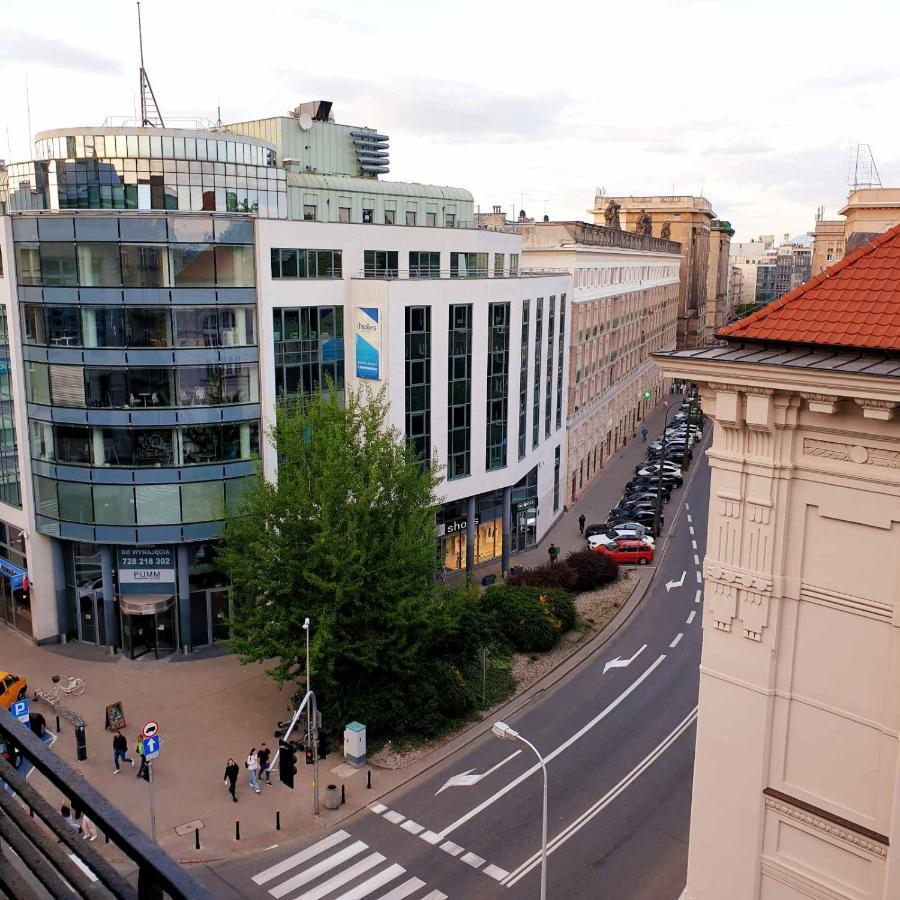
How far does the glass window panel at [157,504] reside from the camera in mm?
34531

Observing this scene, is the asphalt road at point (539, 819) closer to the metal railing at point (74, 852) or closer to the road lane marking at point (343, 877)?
the road lane marking at point (343, 877)

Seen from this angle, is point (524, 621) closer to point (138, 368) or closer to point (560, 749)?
point (560, 749)

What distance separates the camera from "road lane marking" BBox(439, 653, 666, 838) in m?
25.1

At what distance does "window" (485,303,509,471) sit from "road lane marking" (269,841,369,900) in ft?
77.2

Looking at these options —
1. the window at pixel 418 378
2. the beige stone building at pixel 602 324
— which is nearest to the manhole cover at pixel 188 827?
the window at pixel 418 378

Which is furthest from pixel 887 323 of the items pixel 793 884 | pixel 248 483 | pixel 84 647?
pixel 84 647

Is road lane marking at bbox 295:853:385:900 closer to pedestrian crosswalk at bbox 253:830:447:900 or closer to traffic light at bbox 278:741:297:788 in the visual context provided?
pedestrian crosswalk at bbox 253:830:447:900

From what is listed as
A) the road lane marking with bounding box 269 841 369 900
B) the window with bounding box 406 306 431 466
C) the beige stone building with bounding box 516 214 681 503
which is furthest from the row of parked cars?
the road lane marking with bounding box 269 841 369 900

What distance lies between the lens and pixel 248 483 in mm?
34625

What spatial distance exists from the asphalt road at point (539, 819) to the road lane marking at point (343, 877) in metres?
0.04

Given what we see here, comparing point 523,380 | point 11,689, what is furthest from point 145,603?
point 523,380

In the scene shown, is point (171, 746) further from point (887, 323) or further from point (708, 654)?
point (887, 323)

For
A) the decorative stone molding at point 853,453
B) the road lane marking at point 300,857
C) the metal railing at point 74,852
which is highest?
the metal railing at point 74,852

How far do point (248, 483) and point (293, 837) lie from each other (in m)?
14.2
